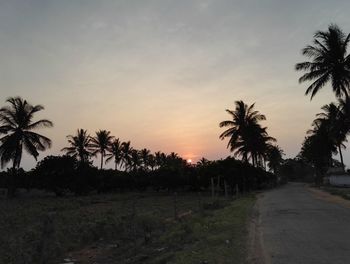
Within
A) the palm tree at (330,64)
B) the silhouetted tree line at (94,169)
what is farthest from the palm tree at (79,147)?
the palm tree at (330,64)

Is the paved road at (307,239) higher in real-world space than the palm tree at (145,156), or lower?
lower

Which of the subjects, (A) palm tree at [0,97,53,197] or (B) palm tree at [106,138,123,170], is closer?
(A) palm tree at [0,97,53,197]

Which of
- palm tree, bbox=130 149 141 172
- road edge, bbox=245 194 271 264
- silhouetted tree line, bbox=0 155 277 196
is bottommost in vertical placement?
road edge, bbox=245 194 271 264

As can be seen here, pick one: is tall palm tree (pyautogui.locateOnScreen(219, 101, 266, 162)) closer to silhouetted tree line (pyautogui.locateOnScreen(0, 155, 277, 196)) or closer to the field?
silhouetted tree line (pyautogui.locateOnScreen(0, 155, 277, 196))

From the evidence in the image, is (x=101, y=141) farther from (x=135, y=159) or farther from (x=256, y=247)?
(x=256, y=247)

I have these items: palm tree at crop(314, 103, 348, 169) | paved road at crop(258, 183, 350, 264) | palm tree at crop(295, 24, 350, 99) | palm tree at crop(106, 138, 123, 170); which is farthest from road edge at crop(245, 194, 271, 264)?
palm tree at crop(106, 138, 123, 170)

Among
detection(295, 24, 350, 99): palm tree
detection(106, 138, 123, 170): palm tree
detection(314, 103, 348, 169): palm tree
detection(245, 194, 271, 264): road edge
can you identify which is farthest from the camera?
detection(106, 138, 123, 170): palm tree

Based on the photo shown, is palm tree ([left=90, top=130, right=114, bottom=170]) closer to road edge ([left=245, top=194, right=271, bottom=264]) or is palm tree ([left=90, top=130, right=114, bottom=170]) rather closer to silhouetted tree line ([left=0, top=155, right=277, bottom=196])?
silhouetted tree line ([left=0, top=155, right=277, bottom=196])

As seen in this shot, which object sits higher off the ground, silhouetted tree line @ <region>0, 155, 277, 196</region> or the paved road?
silhouetted tree line @ <region>0, 155, 277, 196</region>

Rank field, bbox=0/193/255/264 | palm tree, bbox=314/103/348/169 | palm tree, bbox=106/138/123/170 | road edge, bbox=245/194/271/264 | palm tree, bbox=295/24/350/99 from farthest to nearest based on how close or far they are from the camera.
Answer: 1. palm tree, bbox=106/138/123/170
2. palm tree, bbox=314/103/348/169
3. palm tree, bbox=295/24/350/99
4. field, bbox=0/193/255/264
5. road edge, bbox=245/194/271/264

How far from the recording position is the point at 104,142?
89.0 m

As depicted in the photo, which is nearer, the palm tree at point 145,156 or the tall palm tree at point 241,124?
the tall palm tree at point 241,124

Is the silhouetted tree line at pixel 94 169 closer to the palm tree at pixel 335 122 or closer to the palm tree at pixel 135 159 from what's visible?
the palm tree at pixel 335 122

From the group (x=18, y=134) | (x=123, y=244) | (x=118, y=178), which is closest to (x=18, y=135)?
(x=18, y=134)
